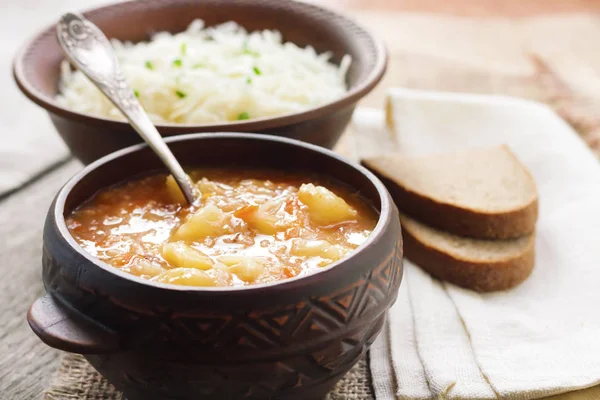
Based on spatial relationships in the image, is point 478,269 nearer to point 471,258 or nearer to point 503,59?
point 471,258

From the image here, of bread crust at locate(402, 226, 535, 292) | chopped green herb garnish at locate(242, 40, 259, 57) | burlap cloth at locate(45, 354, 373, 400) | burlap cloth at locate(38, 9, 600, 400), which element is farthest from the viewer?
burlap cloth at locate(38, 9, 600, 400)

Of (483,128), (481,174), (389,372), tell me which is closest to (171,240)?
(389,372)

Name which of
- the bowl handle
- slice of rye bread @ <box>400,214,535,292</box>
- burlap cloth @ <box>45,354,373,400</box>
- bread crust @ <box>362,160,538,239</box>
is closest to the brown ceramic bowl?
bread crust @ <box>362,160,538,239</box>

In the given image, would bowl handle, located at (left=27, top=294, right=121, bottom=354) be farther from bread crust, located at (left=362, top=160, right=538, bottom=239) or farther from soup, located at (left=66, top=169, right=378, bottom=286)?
bread crust, located at (left=362, top=160, right=538, bottom=239)

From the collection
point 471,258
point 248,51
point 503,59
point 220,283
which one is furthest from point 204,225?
Answer: point 503,59

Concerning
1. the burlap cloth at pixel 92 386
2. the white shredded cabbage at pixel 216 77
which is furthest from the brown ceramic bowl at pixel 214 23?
the burlap cloth at pixel 92 386

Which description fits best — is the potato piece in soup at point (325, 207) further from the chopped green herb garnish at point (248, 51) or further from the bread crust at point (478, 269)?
the chopped green herb garnish at point (248, 51)
